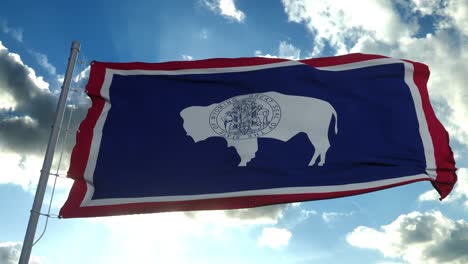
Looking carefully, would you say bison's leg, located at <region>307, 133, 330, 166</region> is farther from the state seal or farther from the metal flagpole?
the metal flagpole

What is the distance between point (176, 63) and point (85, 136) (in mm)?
2636

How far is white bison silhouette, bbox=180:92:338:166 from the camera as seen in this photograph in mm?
10852

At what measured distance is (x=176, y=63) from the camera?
39.4 ft

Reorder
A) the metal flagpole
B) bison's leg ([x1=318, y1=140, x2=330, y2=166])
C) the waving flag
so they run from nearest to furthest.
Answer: the metal flagpole
the waving flag
bison's leg ([x1=318, y1=140, x2=330, y2=166])

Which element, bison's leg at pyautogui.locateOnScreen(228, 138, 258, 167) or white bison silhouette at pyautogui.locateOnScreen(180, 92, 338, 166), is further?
white bison silhouette at pyautogui.locateOnScreen(180, 92, 338, 166)

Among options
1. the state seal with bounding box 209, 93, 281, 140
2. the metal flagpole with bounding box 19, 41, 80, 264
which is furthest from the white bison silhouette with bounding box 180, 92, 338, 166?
the metal flagpole with bounding box 19, 41, 80, 264

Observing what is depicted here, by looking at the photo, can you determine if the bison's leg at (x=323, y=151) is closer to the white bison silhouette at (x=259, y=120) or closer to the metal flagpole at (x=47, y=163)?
the white bison silhouette at (x=259, y=120)

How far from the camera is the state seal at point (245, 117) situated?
35.9 ft

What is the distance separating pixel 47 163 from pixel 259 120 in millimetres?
4227

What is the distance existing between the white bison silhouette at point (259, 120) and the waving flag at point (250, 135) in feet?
0.07

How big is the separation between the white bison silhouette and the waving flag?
22mm

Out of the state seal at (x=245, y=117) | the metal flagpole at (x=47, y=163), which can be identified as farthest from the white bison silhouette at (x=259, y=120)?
the metal flagpole at (x=47, y=163)

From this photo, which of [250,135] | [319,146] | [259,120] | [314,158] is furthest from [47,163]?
[319,146]

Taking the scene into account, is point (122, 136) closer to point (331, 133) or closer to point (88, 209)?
point (88, 209)
